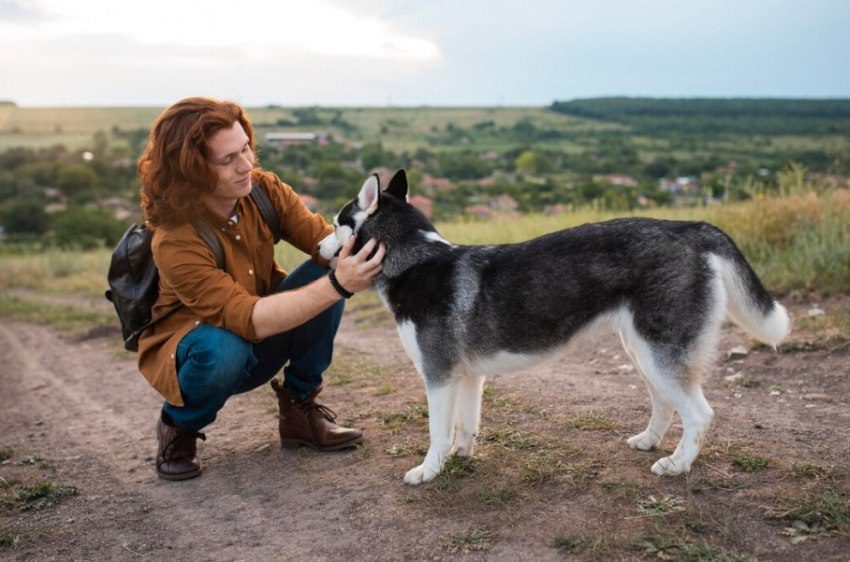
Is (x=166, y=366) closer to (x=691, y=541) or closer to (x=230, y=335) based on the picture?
(x=230, y=335)

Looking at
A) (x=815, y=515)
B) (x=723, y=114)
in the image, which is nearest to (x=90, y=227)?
(x=815, y=515)

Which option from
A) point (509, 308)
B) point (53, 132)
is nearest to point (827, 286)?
point (509, 308)

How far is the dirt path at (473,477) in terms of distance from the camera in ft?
11.1

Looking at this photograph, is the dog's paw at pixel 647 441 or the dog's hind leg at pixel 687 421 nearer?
the dog's hind leg at pixel 687 421

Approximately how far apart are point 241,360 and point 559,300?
190 cm

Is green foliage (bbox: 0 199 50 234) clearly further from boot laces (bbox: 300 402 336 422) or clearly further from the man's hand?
the man's hand

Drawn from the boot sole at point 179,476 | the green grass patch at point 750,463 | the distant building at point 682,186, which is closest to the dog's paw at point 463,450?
the green grass patch at point 750,463

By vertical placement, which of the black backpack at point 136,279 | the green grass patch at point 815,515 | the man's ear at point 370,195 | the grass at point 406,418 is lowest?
the grass at point 406,418

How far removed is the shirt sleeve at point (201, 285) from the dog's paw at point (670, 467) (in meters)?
2.35

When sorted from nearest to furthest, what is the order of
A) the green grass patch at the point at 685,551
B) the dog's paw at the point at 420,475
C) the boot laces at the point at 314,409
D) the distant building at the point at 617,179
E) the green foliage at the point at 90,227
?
the green grass patch at the point at 685,551
the dog's paw at the point at 420,475
the boot laces at the point at 314,409
the distant building at the point at 617,179
the green foliage at the point at 90,227

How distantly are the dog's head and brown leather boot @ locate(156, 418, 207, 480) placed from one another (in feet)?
4.98

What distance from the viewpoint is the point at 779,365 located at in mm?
5629

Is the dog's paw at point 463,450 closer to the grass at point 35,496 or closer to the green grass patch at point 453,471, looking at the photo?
the green grass patch at point 453,471

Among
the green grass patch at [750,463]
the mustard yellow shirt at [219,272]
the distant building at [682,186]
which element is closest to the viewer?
the green grass patch at [750,463]
